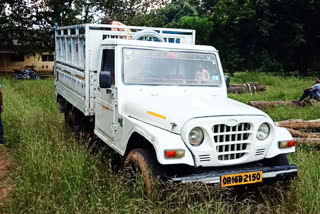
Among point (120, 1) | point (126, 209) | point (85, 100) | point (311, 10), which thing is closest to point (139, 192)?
point (126, 209)

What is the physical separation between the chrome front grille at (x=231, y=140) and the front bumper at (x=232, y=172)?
16 cm

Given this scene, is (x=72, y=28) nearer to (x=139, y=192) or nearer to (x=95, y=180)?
(x=95, y=180)

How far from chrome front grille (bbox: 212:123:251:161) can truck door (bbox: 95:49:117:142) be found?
5.64 feet

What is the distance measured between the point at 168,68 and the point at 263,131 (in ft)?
5.64

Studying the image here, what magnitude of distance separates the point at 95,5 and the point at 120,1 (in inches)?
79.7

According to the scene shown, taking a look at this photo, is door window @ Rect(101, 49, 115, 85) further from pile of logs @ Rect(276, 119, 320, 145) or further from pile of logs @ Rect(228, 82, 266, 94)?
pile of logs @ Rect(228, 82, 266, 94)

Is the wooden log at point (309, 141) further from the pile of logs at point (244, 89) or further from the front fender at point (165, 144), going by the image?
the pile of logs at point (244, 89)

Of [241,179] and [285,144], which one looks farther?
[285,144]

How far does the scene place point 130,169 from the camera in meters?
4.26

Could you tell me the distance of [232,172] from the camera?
3.86 meters

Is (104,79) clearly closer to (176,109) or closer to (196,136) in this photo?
(176,109)

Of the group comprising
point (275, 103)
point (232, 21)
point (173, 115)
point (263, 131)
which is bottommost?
point (275, 103)

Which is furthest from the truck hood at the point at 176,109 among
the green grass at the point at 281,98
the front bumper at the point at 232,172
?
the green grass at the point at 281,98

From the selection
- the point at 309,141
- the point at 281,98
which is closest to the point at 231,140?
the point at 309,141
